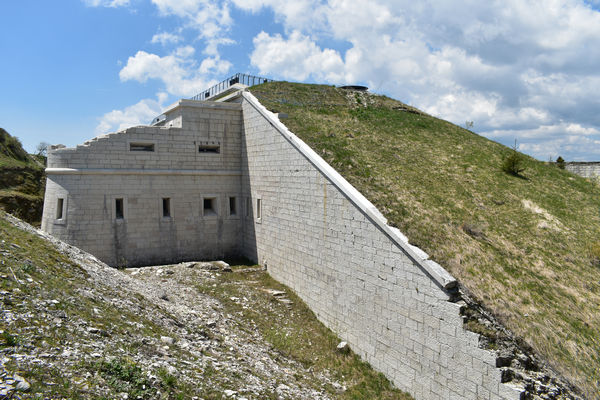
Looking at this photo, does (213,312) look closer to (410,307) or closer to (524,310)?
(410,307)

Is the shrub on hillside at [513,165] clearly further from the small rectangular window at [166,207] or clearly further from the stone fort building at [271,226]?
the small rectangular window at [166,207]

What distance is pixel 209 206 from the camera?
18.6 metres

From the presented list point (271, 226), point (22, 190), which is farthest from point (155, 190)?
point (22, 190)

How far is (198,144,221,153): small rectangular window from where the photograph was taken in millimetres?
18000

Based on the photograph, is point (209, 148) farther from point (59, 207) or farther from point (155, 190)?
point (59, 207)

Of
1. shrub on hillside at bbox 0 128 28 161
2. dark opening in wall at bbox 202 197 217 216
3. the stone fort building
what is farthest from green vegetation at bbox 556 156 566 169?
shrub on hillside at bbox 0 128 28 161

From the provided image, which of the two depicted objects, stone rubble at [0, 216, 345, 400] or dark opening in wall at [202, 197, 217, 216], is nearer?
stone rubble at [0, 216, 345, 400]

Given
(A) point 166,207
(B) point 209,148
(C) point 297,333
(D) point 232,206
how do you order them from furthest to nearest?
(D) point 232,206 < (B) point 209,148 < (A) point 166,207 < (C) point 297,333

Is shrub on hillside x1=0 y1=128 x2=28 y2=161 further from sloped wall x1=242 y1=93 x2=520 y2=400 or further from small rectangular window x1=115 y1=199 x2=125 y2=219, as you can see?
sloped wall x1=242 y1=93 x2=520 y2=400

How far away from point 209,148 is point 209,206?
2.86 meters

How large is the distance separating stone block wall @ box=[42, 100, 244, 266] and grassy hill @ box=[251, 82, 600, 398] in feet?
11.5

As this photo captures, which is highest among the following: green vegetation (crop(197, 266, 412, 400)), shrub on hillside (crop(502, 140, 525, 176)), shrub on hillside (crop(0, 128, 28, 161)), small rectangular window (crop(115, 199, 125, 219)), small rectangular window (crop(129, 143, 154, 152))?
shrub on hillside (crop(0, 128, 28, 161))

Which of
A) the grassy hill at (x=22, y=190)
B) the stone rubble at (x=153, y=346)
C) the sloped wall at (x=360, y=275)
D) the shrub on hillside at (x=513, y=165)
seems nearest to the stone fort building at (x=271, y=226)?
the sloped wall at (x=360, y=275)

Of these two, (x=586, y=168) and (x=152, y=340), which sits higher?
(x=586, y=168)
